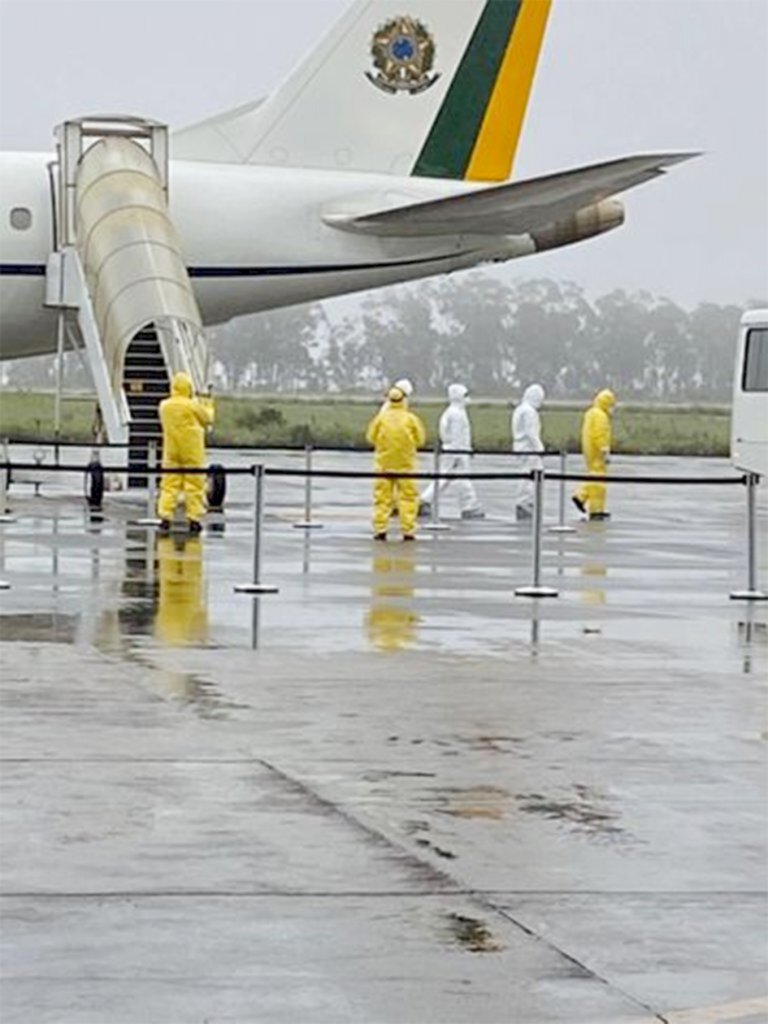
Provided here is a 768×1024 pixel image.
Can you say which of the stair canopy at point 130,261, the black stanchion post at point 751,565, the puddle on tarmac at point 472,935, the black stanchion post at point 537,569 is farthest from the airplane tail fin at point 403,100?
the puddle on tarmac at point 472,935

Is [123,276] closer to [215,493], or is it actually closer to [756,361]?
[215,493]

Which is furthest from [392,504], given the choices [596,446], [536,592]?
[536,592]

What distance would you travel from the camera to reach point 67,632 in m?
16.3

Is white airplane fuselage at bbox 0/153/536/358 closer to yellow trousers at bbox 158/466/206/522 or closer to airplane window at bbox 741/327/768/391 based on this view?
airplane window at bbox 741/327/768/391

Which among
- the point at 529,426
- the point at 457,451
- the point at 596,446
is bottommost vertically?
the point at 457,451

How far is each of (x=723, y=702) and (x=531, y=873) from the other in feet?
16.1

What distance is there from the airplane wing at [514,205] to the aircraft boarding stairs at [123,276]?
303 centimetres

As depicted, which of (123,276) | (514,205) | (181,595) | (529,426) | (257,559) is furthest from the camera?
(514,205)

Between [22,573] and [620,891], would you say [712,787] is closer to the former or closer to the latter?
[620,891]

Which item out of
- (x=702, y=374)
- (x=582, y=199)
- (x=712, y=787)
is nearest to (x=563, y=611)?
(x=712, y=787)

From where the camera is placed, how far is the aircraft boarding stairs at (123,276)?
3441 centimetres

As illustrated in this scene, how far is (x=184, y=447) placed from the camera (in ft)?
89.9

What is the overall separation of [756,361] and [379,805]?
27.9 meters

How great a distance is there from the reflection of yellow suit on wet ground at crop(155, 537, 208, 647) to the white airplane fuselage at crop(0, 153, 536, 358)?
12.7 m
